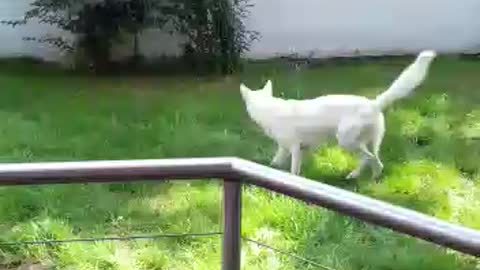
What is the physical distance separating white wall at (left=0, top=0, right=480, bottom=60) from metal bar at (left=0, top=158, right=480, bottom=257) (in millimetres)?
6798

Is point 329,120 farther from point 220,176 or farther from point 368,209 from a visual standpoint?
point 368,209

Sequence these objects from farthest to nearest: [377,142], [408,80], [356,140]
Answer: [377,142]
[356,140]
[408,80]

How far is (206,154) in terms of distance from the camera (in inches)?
197

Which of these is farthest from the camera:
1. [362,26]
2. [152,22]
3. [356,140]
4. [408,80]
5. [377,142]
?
[362,26]

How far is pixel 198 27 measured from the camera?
7734 millimetres

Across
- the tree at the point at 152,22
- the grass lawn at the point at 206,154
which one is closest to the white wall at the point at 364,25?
the grass lawn at the point at 206,154

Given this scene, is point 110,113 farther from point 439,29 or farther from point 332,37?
point 439,29

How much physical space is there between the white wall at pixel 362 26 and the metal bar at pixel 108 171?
6.79 meters

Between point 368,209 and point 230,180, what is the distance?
1.03 ft

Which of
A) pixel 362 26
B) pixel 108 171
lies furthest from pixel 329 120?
pixel 362 26

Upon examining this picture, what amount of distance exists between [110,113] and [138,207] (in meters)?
2.11

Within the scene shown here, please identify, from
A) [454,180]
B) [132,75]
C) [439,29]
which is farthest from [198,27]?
[454,180]

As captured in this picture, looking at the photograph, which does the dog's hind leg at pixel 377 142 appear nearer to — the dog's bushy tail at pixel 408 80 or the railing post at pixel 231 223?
the dog's bushy tail at pixel 408 80

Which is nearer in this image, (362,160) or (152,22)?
(362,160)
